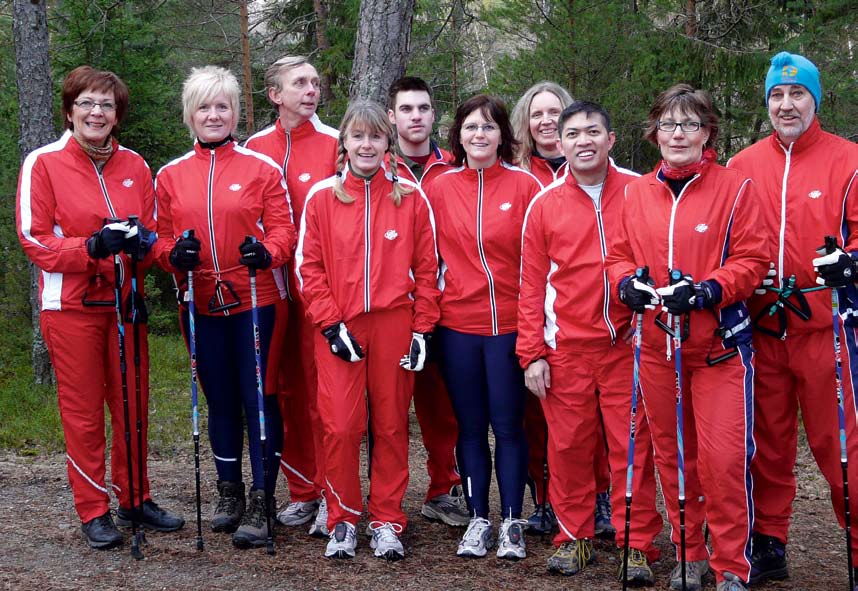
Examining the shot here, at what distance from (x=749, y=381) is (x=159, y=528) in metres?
3.55

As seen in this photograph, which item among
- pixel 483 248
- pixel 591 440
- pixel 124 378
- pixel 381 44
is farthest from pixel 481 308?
pixel 381 44

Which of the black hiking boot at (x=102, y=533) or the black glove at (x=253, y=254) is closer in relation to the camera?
the black glove at (x=253, y=254)

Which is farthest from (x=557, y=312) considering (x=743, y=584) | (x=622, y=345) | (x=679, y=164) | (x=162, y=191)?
(x=162, y=191)

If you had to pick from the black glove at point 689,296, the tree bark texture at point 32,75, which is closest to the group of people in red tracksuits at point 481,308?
the black glove at point 689,296

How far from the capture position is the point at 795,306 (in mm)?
4344

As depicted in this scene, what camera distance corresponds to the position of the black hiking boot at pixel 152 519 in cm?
534

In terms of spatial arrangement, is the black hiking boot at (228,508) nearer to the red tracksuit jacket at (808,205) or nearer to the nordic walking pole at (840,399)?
the red tracksuit jacket at (808,205)

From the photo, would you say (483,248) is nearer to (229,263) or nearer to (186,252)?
(229,263)

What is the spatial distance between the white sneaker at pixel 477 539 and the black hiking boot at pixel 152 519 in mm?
1775

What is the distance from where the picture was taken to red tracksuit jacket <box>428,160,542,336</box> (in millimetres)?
4891

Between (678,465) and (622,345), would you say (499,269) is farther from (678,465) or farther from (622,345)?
(678,465)

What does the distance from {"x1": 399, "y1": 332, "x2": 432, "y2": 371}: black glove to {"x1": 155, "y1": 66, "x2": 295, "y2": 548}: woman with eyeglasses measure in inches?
33.9

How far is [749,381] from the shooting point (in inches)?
166

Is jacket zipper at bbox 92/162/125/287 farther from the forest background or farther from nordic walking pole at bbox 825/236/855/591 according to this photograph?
nordic walking pole at bbox 825/236/855/591
